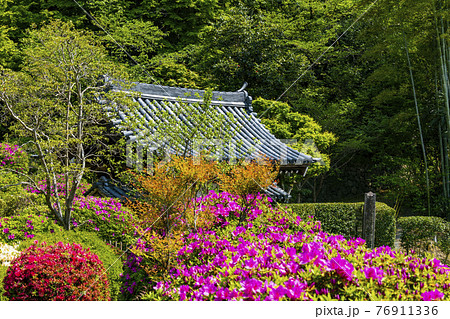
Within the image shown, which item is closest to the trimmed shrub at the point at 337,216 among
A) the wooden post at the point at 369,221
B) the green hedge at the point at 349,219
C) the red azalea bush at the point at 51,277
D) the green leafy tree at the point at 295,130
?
the green hedge at the point at 349,219

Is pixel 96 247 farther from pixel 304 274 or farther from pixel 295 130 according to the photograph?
pixel 295 130

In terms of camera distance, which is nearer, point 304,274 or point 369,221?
point 304,274

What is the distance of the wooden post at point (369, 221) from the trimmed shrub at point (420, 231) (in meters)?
3.61

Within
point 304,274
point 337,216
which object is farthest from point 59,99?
point 337,216

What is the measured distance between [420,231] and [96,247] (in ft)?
27.0

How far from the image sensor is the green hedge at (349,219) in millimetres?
9609

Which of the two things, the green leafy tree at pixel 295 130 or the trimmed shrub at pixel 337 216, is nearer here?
the trimmed shrub at pixel 337 216

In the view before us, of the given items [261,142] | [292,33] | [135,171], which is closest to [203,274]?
[135,171]

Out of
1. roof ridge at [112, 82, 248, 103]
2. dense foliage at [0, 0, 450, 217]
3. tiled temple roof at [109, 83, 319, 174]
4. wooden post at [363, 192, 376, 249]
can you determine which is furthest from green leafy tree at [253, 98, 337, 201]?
wooden post at [363, 192, 376, 249]

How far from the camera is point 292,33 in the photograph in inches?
689

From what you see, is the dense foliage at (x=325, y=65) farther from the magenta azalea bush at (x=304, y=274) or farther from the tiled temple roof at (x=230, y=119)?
the magenta azalea bush at (x=304, y=274)

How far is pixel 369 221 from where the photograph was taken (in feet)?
23.1

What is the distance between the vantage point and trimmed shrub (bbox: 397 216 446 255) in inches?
396

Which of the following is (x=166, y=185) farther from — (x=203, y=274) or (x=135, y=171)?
(x=135, y=171)
